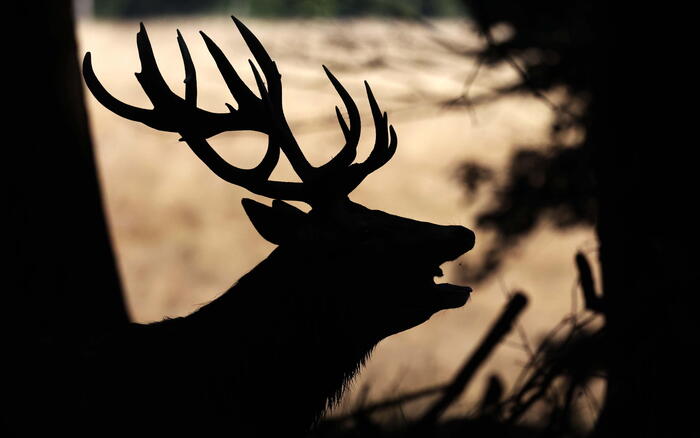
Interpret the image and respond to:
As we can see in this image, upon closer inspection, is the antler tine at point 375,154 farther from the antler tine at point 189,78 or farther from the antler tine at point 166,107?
the antler tine at point 189,78

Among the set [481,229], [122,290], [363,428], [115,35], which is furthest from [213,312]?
[115,35]

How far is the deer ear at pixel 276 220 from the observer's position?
7.55 ft

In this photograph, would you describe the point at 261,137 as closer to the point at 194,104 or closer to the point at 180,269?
the point at 180,269

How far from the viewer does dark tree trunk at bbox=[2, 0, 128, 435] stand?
11.9ft

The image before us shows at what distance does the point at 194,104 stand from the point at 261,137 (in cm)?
1457

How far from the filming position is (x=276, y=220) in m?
2.33

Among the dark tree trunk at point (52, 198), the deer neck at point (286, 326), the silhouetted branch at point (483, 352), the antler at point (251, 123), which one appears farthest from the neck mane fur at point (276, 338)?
the silhouetted branch at point (483, 352)

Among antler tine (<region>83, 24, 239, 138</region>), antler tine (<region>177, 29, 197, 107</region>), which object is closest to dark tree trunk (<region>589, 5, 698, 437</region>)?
antler tine (<region>83, 24, 239, 138</region>)

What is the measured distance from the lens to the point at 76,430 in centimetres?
232

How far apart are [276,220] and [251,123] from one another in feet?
1.13

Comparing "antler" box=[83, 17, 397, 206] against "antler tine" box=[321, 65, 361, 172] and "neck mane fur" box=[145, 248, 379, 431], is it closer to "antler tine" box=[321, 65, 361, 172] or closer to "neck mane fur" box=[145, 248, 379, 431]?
"antler tine" box=[321, 65, 361, 172]

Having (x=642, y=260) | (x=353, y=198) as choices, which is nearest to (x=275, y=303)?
(x=642, y=260)

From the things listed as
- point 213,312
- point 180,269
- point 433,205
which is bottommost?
point 180,269

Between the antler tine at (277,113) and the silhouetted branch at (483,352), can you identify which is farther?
the silhouetted branch at (483,352)
